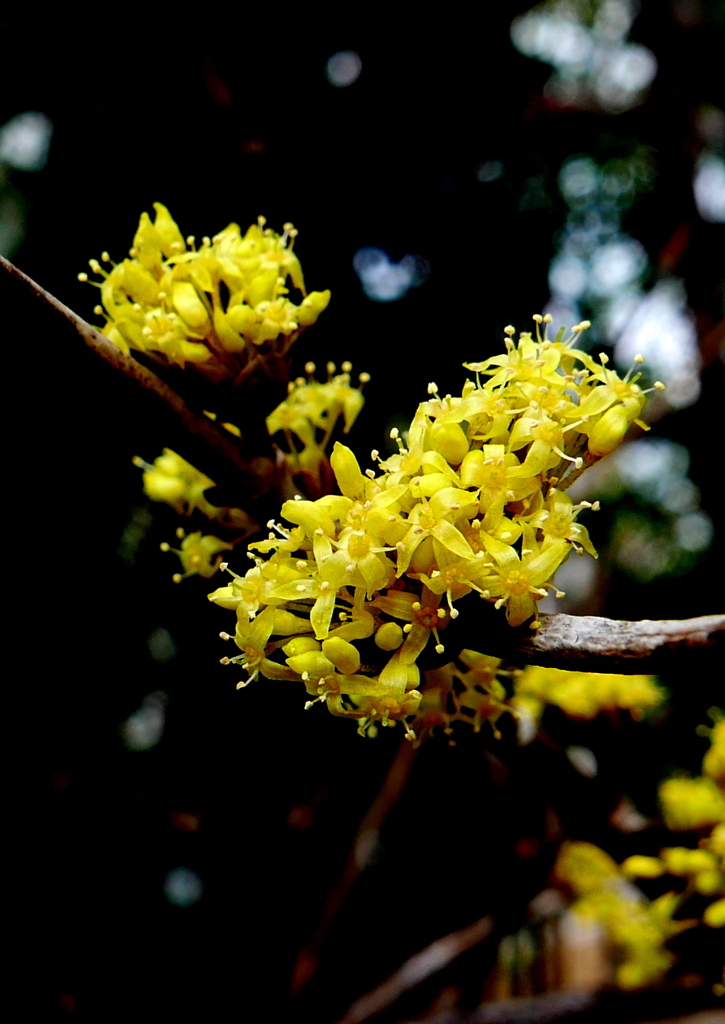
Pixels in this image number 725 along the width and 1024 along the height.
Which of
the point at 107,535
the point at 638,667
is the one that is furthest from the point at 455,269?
the point at 638,667

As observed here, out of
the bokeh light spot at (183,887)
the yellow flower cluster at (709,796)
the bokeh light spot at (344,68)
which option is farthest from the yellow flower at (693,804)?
the bokeh light spot at (344,68)

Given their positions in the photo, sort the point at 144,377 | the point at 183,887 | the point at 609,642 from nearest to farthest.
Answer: the point at 609,642 → the point at 144,377 → the point at 183,887

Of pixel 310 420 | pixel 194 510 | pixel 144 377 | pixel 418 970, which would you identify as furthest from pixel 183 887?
pixel 144 377

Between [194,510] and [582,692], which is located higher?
[582,692]

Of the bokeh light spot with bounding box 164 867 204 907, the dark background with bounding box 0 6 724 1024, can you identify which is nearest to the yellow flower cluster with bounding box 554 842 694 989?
the dark background with bounding box 0 6 724 1024

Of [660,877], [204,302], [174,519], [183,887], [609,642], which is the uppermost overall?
[174,519]

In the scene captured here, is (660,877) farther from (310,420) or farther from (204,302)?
(204,302)
